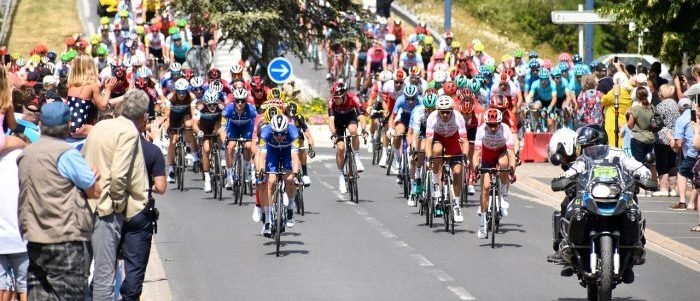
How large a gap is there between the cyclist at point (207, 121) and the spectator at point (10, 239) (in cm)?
1350

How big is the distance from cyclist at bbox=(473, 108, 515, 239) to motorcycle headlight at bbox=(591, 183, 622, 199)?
5.50 metres

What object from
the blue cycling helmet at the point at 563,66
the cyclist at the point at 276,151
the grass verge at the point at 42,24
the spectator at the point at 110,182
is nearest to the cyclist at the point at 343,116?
the cyclist at the point at 276,151

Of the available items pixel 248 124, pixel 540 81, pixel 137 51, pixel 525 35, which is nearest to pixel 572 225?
pixel 248 124

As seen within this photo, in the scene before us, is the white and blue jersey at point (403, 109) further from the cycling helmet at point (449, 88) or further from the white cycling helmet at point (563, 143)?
the white cycling helmet at point (563, 143)

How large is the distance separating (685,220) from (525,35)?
141ft

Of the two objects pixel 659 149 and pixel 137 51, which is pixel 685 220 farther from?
pixel 137 51

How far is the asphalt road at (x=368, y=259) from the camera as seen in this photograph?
15.3m

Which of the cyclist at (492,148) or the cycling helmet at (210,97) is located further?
the cycling helmet at (210,97)

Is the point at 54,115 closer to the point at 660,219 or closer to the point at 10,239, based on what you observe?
the point at 10,239

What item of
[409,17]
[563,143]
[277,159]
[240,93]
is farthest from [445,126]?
[409,17]

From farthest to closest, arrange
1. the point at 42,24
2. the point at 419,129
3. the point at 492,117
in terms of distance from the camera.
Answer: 1. the point at 42,24
2. the point at 419,129
3. the point at 492,117

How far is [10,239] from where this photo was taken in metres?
11.3

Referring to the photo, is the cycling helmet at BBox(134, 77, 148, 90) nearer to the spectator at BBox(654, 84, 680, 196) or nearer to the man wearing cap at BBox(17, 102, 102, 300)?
the spectator at BBox(654, 84, 680, 196)

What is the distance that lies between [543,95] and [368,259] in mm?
14855
